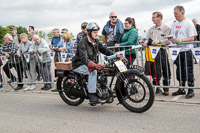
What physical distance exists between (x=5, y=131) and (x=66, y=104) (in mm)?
Result: 1890

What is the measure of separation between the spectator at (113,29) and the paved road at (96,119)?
95.8 inches

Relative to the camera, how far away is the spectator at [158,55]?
20.0ft

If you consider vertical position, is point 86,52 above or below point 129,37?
below

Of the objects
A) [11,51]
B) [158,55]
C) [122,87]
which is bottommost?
[122,87]

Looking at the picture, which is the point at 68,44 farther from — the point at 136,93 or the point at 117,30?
the point at 136,93

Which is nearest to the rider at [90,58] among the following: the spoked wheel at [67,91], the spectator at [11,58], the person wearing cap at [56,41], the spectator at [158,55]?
the spoked wheel at [67,91]

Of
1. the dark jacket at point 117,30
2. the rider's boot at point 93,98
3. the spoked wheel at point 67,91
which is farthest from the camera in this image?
the dark jacket at point 117,30

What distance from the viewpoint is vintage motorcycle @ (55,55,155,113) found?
4.60 meters

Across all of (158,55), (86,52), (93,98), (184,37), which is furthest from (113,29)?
(93,98)

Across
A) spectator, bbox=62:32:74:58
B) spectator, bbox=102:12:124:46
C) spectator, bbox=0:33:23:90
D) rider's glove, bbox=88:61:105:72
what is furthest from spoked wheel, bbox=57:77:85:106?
spectator, bbox=0:33:23:90

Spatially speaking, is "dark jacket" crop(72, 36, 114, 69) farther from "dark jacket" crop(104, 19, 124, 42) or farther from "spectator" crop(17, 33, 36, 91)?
"spectator" crop(17, 33, 36, 91)

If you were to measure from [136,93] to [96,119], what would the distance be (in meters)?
0.93

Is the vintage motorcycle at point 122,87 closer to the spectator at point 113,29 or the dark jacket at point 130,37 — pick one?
the dark jacket at point 130,37

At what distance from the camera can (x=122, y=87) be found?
16.1 ft
